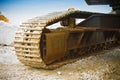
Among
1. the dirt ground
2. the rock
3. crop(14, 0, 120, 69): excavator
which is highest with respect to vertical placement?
crop(14, 0, 120, 69): excavator

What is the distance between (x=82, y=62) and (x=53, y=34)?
1.33 m

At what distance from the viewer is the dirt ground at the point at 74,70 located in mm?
5422

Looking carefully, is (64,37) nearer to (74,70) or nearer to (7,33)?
(74,70)

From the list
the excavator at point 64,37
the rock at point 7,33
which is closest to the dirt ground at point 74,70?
the excavator at point 64,37

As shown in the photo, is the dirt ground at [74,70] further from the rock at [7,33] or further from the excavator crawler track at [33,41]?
the rock at [7,33]

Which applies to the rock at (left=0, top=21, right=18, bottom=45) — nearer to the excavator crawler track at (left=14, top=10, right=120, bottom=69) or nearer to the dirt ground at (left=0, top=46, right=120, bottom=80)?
the dirt ground at (left=0, top=46, right=120, bottom=80)

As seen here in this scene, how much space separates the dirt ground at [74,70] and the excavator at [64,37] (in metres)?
0.16

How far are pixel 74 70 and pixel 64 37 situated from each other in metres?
0.73

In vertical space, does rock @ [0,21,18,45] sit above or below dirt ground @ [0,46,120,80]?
below

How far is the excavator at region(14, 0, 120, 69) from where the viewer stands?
5.68m

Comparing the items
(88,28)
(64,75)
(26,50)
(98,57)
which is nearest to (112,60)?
(98,57)

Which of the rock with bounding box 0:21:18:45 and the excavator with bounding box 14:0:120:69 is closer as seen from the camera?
the excavator with bounding box 14:0:120:69

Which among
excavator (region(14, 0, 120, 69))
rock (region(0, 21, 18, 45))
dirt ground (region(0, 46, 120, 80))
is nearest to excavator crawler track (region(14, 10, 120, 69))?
excavator (region(14, 0, 120, 69))

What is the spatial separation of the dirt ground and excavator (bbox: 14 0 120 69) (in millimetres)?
157
